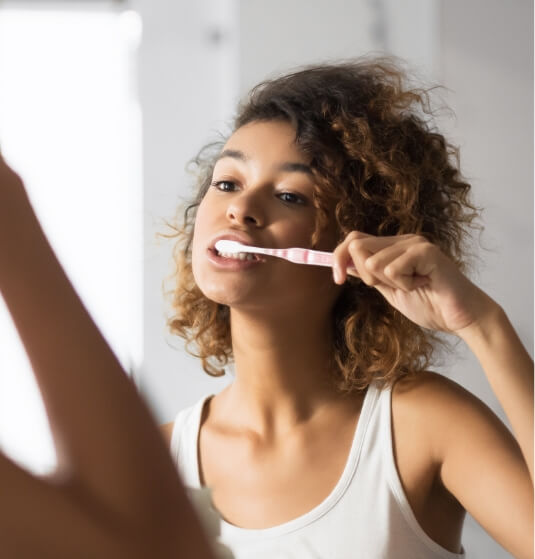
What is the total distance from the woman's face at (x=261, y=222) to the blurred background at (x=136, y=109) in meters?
0.46

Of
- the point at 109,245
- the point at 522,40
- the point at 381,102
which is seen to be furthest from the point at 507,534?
the point at 109,245

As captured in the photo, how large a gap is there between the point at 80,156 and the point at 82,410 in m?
1.26

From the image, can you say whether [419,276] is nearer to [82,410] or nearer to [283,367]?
[283,367]

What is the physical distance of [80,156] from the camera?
4.41 feet

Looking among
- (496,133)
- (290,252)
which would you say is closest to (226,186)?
(290,252)

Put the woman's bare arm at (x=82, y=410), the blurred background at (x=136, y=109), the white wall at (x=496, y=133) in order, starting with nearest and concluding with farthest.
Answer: the woman's bare arm at (x=82, y=410) < the white wall at (x=496, y=133) < the blurred background at (x=136, y=109)

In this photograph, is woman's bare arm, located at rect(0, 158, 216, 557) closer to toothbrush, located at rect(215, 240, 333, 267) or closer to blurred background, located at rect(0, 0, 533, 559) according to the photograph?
toothbrush, located at rect(215, 240, 333, 267)

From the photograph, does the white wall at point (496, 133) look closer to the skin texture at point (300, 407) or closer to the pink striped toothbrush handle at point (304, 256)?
the skin texture at point (300, 407)

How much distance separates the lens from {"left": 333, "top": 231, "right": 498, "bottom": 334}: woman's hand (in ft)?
1.84

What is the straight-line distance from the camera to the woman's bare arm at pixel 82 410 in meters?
0.14

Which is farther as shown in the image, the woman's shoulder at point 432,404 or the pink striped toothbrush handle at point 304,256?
the woman's shoulder at point 432,404

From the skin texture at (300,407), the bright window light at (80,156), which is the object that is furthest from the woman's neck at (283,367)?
the bright window light at (80,156)

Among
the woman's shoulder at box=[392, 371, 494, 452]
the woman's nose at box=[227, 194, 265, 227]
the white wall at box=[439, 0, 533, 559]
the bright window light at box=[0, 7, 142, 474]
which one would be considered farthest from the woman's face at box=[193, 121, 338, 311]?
the bright window light at box=[0, 7, 142, 474]

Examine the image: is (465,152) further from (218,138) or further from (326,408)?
(326,408)
